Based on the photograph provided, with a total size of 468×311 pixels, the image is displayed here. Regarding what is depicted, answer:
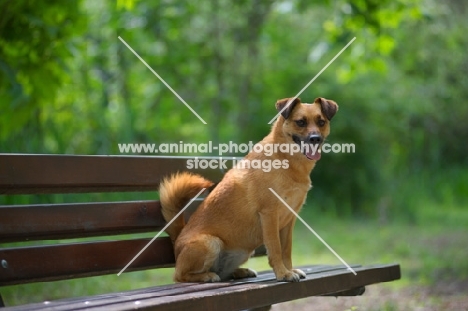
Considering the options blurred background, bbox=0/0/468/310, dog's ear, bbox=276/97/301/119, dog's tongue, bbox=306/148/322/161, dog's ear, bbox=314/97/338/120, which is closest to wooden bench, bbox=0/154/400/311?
dog's tongue, bbox=306/148/322/161

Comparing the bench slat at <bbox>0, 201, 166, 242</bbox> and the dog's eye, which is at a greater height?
the dog's eye

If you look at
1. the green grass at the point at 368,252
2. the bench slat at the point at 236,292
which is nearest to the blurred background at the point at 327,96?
the green grass at the point at 368,252

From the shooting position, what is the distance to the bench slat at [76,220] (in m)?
3.45

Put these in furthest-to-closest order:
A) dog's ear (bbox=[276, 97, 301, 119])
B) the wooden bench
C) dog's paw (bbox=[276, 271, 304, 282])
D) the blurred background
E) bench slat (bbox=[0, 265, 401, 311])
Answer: the blurred background
dog's ear (bbox=[276, 97, 301, 119])
dog's paw (bbox=[276, 271, 304, 282])
the wooden bench
bench slat (bbox=[0, 265, 401, 311])

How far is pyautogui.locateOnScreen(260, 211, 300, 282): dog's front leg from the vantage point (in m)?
3.84

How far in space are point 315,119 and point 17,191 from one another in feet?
5.38

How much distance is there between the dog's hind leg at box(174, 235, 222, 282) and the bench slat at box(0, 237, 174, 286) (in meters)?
0.30

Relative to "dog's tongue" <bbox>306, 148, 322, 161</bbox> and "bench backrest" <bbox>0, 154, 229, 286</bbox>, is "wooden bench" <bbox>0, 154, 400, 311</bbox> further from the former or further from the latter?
"dog's tongue" <bbox>306, 148, 322, 161</bbox>

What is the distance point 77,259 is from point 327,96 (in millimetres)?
9891

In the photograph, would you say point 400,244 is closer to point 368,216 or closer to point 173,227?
point 368,216

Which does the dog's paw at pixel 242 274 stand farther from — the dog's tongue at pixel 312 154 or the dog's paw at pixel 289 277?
the dog's tongue at pixel 312 154

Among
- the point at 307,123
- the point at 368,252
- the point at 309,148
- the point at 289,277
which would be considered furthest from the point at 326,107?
the point at 368,252

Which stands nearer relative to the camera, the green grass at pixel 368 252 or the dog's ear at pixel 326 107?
the dog's ear at pixel 326 107

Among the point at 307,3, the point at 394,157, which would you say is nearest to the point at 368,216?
the point at 394,157
